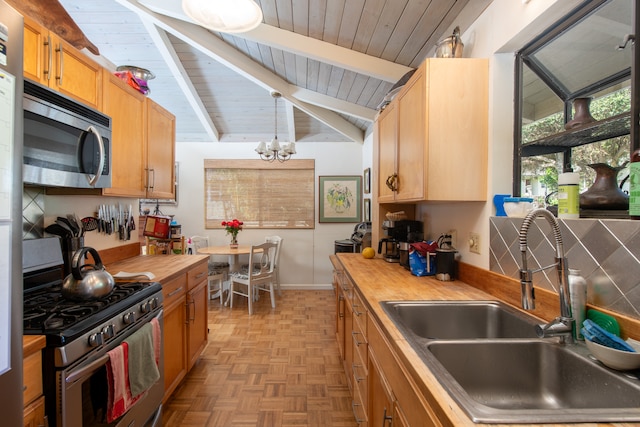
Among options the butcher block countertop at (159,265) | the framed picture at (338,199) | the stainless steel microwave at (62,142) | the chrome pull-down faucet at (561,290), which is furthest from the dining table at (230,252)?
the chrome pull-down faucet at (561,290)

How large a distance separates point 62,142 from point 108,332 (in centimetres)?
88

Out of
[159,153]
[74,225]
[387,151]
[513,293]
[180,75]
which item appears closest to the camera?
[513,293]

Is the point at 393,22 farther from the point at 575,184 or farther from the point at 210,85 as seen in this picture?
the point at 210,85

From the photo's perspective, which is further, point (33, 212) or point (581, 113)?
point (33, 212)

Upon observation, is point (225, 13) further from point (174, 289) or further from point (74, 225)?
point (174, 289)

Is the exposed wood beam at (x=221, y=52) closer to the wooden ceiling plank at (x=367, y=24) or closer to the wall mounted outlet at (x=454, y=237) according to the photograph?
the wooden ceiling plank at (x=367, y=24)

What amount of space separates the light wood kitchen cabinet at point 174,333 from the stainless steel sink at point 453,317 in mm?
1352

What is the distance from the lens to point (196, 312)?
2.33m

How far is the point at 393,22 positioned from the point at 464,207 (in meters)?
1.19

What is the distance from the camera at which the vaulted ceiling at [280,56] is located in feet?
6.27

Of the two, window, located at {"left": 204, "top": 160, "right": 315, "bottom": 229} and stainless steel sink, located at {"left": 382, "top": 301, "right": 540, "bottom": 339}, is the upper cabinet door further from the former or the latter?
window, located at {"left": 204, "top": 160, "right": 315, "bottom": 229}

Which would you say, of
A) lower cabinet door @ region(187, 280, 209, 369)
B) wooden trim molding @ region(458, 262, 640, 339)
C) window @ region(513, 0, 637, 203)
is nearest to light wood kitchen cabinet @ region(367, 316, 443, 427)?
wooden trim molding @ region(458, 262, 640, 339)

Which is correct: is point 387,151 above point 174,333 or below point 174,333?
above

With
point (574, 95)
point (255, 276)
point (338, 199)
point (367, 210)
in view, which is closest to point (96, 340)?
point (574, 95)
